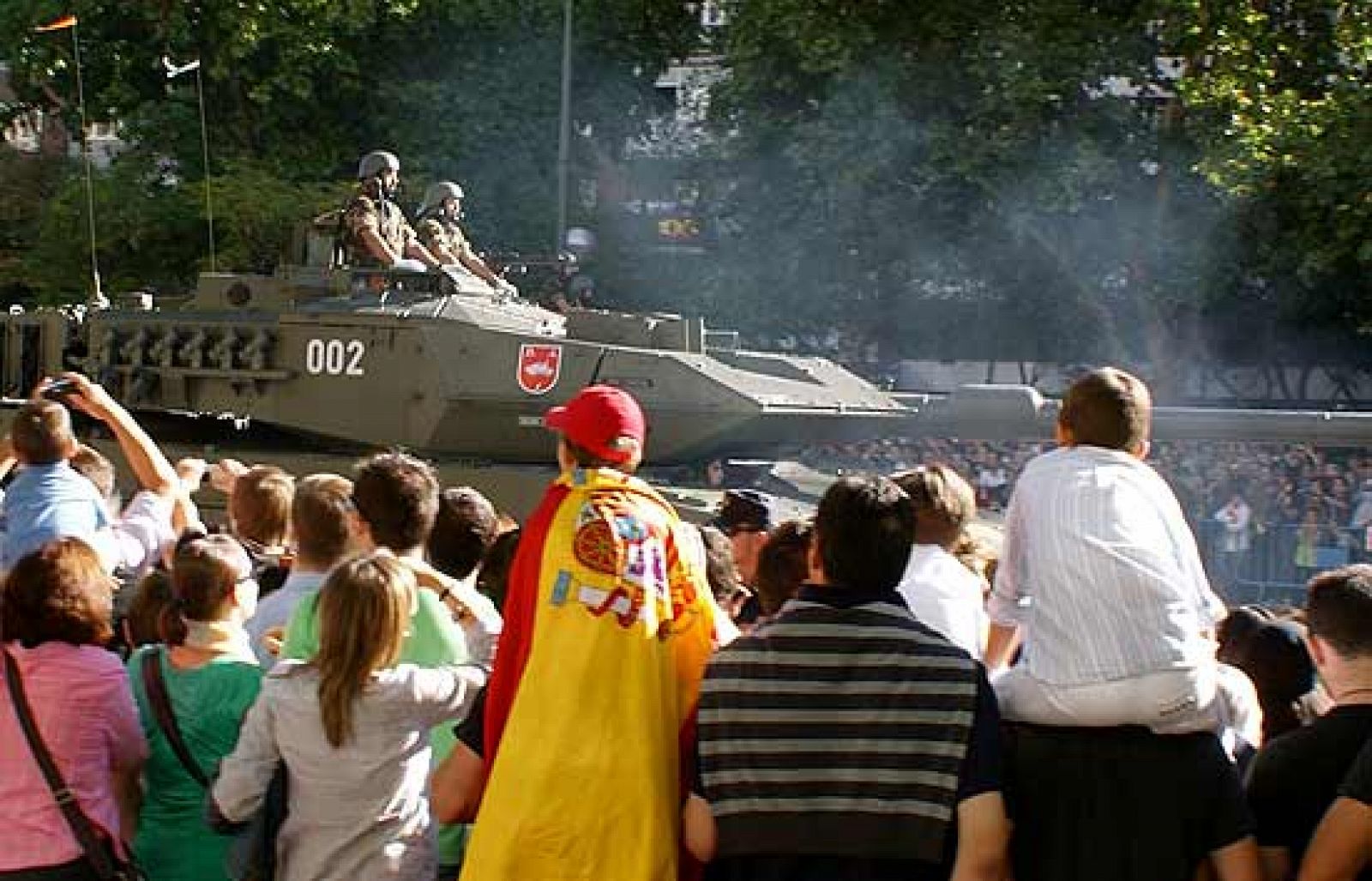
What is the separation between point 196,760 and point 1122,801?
2456 mm

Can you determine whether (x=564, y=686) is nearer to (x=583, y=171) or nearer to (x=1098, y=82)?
(x=1098, y=82)

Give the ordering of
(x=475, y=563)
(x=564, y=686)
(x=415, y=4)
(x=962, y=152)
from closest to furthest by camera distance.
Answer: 1. (x=564, y=686)
2. (x=475, y=563)
3. (x=962, y=152)
4. (x=415, y=4)

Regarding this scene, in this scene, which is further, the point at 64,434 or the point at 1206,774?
the point at 64,434

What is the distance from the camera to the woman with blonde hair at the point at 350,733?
17.2 ft

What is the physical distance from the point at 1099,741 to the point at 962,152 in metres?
22.7

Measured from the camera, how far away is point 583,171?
107 feet

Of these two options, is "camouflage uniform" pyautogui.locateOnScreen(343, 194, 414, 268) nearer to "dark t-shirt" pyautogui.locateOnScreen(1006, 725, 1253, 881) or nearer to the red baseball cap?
the red baseball cap

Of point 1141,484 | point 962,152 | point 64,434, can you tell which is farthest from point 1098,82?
point 1141,484

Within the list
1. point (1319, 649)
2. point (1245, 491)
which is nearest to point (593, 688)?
point (1319, 649)

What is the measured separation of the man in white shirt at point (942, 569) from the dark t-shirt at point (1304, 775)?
1148mm

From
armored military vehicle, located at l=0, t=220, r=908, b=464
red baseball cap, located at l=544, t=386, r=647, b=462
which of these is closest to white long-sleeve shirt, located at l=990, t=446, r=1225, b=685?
red baseball cap, located at l=544, t=386, r=647, b=462

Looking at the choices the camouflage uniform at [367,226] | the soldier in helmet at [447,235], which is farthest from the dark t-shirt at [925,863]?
Answer: the soldier in helmet at [447,235]

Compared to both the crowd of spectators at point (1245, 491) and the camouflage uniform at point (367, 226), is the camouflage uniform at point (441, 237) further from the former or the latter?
the crowd of spectators at point (1245, 491)

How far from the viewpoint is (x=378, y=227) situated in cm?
1381
